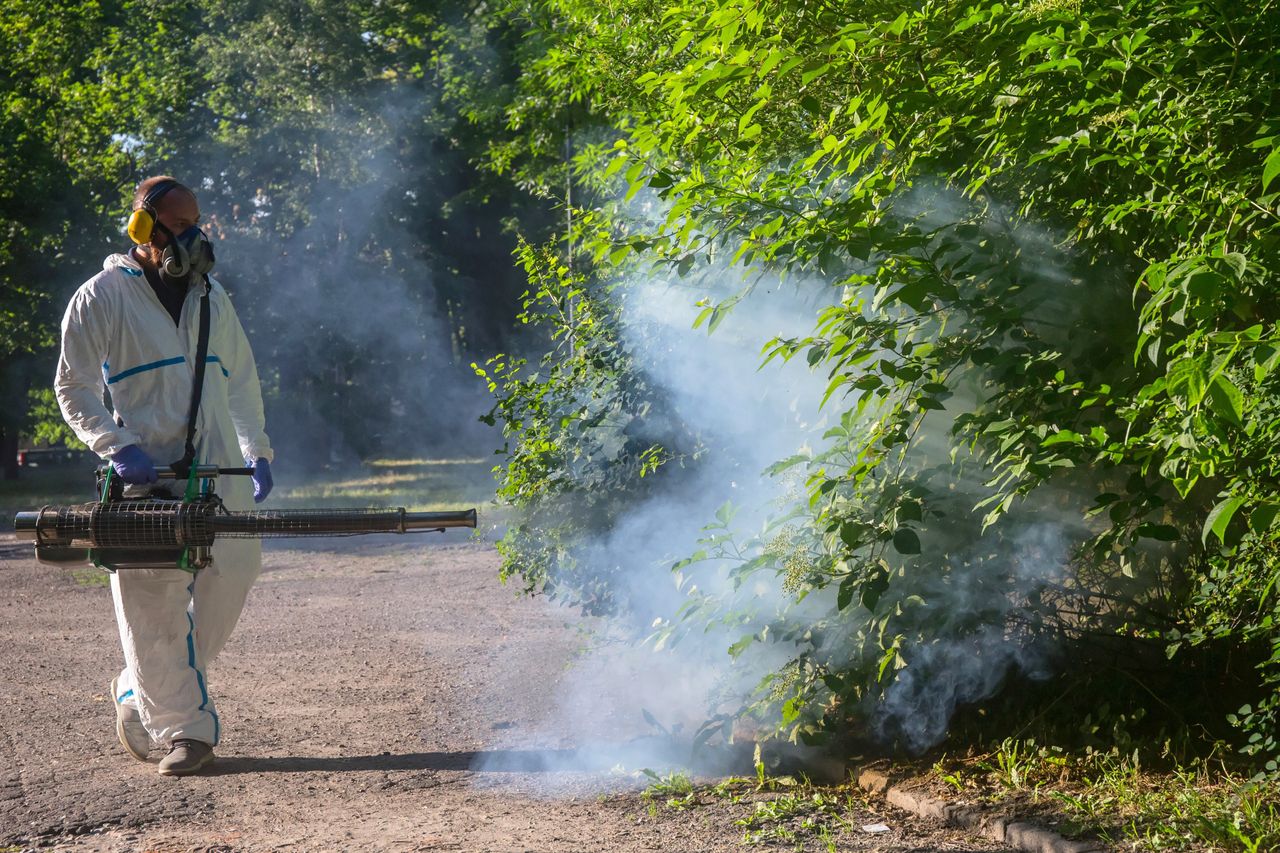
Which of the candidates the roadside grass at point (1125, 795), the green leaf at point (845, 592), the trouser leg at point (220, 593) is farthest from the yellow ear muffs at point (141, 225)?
the roadside grass at point (1125, 795)

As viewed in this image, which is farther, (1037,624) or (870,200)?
(1037,624)

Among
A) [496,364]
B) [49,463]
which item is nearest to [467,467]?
[49,463]

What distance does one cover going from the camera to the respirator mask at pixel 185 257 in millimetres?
4668

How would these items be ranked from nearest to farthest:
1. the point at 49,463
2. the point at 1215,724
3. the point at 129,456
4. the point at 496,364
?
the point at 1215,724 < the point at 129,456 < the point at 496,364 < the point at 49,463

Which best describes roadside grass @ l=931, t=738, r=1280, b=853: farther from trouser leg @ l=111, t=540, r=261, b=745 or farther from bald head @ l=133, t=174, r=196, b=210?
bald head @ l=133, t=174, r=196, b=210

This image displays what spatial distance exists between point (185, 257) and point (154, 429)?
0.67 meters

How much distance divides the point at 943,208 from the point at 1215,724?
193 cm

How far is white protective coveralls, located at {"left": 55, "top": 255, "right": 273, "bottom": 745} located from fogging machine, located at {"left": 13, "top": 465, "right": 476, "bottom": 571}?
9.7 inches

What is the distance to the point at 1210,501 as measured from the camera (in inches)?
149

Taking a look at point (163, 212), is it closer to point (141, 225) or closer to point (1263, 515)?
point (141, 225)

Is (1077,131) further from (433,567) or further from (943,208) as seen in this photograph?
(433,567)

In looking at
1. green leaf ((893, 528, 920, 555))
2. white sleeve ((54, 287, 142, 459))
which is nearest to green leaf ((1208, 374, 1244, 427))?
green leaf ((893, 528, 920, 555))

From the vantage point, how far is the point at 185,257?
15.4ft

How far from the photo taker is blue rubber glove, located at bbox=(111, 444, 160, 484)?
4.37 meters
